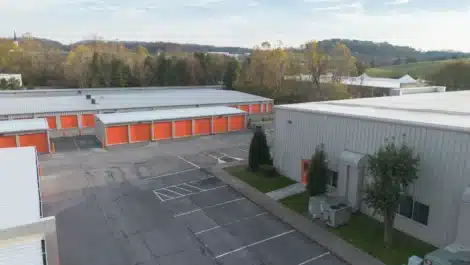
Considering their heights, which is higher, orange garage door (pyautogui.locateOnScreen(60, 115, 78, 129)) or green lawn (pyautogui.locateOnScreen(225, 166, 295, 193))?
orange garage door (pyautogui.locateOnScreen(60, 115, 78, 129))

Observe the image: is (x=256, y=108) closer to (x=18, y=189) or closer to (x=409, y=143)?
(x=409, y=143)

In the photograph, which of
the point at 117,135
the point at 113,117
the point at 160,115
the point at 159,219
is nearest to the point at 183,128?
the point at 160,115

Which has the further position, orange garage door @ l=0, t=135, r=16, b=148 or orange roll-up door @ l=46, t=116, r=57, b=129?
orange roll-up door @ l=46, t=116, r=57, b=129

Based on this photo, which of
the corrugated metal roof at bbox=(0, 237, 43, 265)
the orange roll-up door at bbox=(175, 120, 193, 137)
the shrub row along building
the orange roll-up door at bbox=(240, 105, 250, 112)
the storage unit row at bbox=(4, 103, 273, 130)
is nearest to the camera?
the corrugated metal roof at bbox=(0, 237, 43, 265)

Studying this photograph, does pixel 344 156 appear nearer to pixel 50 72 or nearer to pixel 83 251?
pixel 83 251

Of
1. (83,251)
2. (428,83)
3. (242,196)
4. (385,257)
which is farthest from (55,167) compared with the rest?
(428,83)

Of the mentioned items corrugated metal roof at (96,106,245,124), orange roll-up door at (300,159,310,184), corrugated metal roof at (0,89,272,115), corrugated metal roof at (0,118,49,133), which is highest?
corrugated metal roof at (0,89,272,115)

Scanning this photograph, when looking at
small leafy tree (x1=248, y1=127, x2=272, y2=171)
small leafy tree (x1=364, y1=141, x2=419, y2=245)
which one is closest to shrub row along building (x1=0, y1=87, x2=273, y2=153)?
small leafy tree (x1=248, y1=127, x2=272, y2=171)

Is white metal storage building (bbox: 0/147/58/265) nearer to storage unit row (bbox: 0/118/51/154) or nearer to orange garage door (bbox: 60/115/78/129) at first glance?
storage unit row (bbox: 0/118/51/154)

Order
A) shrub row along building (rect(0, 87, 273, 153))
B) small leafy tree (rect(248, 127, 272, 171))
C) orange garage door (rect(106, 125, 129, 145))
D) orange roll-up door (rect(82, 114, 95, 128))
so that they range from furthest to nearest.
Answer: orange roll-up door (rect(82, 114, 95, 128)), orange garage door (rect(106, 125, 129, 145)), shrub row along building (rect(0, 87, 273, 153)), small leafy tree (rect(248, 127, 272, 171))
